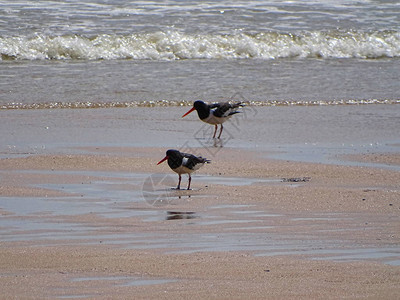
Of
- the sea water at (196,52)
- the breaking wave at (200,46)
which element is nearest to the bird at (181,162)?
the sea water at (196,52)

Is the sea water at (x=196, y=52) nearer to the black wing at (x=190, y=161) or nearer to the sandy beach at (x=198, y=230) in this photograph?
the sandy beach at (x=198, y=230)

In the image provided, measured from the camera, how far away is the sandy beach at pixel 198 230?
14.4ft

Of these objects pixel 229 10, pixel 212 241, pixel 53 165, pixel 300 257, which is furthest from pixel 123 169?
pixel 229 10

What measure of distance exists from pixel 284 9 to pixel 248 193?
628 inches

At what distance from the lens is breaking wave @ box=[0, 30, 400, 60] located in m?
16.7

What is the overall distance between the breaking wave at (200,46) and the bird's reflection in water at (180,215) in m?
10.8

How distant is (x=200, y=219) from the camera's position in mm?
5969

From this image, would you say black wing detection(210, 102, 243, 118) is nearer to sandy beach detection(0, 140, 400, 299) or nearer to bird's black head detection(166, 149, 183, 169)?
sandy beach detection(0, 140, 400, 299)

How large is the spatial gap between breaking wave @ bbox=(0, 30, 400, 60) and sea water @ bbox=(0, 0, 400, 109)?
0.08 ft

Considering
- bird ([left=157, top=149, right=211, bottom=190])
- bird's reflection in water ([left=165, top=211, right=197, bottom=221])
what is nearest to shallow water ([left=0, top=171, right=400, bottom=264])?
bird's reflection in water ([left=165, top=211, right=197, bottom=221])

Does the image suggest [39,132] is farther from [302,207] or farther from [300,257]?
[300,257]

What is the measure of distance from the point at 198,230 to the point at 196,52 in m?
11.9

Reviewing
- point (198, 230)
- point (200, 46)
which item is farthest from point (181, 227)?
point (200, 46)

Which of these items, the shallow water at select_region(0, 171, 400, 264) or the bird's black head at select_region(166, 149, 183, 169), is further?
the bird's black head at select_region(166, 149, 183, 169)
